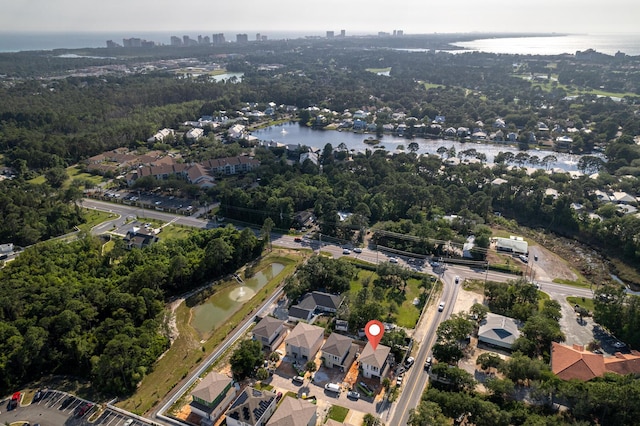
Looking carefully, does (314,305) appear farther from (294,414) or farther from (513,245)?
(513,245)

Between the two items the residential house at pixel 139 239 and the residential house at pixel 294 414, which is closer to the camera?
the residential house at pixel 294 414

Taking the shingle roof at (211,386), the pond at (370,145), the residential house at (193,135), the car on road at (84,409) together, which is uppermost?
the residential house at (193,135)

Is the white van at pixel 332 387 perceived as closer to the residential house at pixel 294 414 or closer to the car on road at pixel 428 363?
the residential house at pixel 294 414

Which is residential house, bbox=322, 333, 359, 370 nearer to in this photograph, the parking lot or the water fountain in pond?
the water fountain in pond

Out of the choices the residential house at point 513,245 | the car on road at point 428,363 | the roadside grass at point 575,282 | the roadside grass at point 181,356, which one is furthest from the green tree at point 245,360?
the roadside grass at point 575,282

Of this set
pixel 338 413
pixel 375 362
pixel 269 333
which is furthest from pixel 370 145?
pixel 338 413

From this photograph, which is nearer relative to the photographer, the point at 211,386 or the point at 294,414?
the point at 294,414
